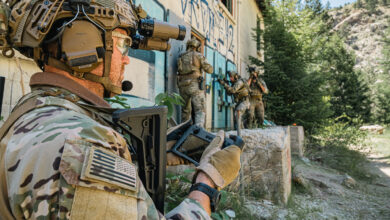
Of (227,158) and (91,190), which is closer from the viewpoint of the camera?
(91,190)

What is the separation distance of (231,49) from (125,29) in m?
8.15

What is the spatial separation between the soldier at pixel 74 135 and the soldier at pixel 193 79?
3828mm

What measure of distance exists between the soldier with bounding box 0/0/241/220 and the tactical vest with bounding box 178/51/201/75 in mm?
3773

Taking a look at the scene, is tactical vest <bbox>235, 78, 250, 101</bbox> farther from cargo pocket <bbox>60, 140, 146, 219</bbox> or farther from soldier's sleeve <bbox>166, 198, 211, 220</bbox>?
cargo pocket <bbox>60, 140, 146, 219</bbox>

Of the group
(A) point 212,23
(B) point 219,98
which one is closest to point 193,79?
(B) point 219,98

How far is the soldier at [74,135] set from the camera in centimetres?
61

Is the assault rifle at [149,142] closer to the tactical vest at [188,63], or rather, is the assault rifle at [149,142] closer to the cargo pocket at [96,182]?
the cargo pocket at [96,182]

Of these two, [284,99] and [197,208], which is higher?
[284,99]

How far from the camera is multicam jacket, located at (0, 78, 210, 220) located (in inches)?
23.6

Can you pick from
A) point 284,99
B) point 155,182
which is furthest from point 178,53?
point 284,99

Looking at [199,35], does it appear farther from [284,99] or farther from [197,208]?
[197,208]

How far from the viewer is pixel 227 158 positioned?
3.73ft


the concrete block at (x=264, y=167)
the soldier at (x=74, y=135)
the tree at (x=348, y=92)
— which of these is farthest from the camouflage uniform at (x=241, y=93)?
the tree at (x=348, y=92)

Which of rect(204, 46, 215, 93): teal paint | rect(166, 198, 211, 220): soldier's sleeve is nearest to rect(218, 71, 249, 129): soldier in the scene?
rect(204, 46, 215, 93): teal paint
